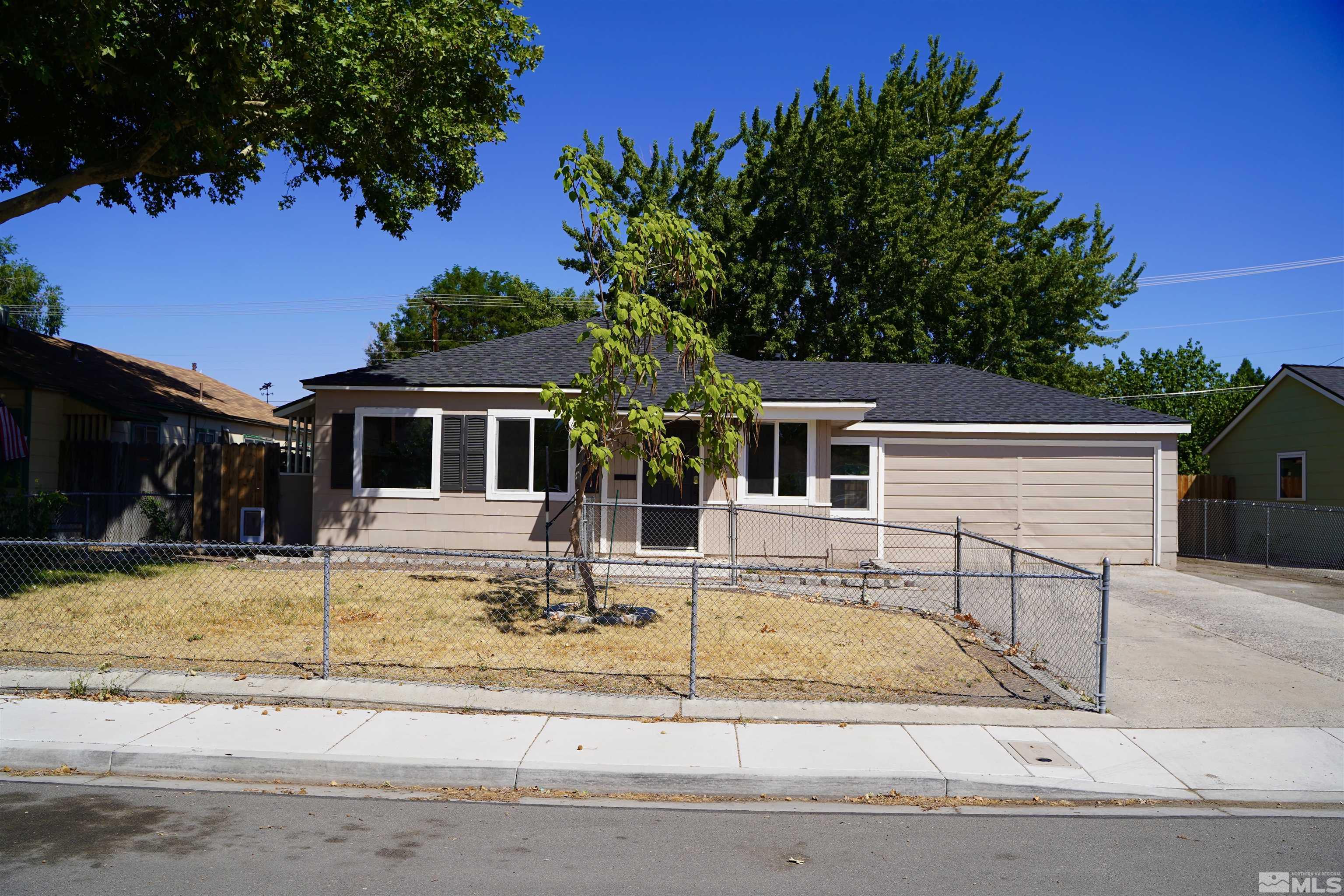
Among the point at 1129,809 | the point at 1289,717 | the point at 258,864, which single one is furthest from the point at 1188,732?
the point at 258,864

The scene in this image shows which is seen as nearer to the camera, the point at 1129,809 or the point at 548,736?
the point at 1129,809

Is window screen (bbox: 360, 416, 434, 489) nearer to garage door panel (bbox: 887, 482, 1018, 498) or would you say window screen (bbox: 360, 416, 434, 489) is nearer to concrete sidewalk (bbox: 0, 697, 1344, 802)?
concrete sidewalk (bbox: 0, 697, 1344, 802)

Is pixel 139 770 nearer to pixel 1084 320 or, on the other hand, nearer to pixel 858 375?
pixel 858 375

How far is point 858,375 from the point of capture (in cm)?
1875

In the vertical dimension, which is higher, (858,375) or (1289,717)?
(858,375)

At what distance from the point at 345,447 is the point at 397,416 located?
1034 mm

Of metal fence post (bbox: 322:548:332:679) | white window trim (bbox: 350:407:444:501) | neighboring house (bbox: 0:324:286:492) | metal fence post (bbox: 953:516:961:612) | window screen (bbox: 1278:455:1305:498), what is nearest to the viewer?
metal fence post (bbox: 322:548:332:679)

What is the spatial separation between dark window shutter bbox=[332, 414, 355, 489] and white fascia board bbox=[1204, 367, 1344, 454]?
65.5 ft

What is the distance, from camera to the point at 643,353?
982 cm

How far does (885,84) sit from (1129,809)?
88.5ft

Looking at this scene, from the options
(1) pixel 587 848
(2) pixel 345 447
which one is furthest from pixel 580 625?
(2) pixel 345 447

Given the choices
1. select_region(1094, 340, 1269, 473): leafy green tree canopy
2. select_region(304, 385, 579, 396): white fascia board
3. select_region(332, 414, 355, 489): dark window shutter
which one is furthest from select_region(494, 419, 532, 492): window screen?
select_region(1094, 340, 1269, 473): leafy green tree canopy

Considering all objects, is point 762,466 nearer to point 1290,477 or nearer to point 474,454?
point 474,454

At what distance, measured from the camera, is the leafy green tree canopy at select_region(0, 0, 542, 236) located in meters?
10.9
